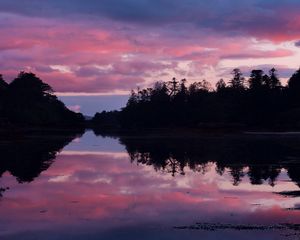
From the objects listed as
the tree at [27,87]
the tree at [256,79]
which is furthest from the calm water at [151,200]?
the tree at [256,79]

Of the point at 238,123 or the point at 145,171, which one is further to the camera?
the point at 238,123

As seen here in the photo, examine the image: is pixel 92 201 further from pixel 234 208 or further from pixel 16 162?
pixel 16 162

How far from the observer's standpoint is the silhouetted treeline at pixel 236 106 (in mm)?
132750

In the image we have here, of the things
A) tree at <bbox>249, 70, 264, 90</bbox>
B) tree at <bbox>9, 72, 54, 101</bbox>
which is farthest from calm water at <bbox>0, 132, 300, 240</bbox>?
tree at <bbox>249, 70, 264, 90</bbox>

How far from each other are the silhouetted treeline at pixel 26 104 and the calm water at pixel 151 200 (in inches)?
2897

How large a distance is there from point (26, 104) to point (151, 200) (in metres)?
110

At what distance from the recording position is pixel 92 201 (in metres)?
21.4

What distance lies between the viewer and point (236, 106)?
487ft

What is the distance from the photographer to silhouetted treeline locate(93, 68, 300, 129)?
13275 cm

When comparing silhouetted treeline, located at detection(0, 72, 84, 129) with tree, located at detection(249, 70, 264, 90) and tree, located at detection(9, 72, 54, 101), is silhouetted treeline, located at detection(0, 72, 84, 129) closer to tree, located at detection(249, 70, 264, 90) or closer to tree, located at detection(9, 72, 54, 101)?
tree, located at detection(9, 72, 54, 101)

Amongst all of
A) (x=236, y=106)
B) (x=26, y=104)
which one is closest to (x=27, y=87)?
(x=26, y=104)

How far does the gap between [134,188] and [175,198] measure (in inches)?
147

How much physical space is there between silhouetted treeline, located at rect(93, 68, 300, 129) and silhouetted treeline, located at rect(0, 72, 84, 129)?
35403 mm

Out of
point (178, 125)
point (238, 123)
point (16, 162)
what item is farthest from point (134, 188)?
point (178, 125)
